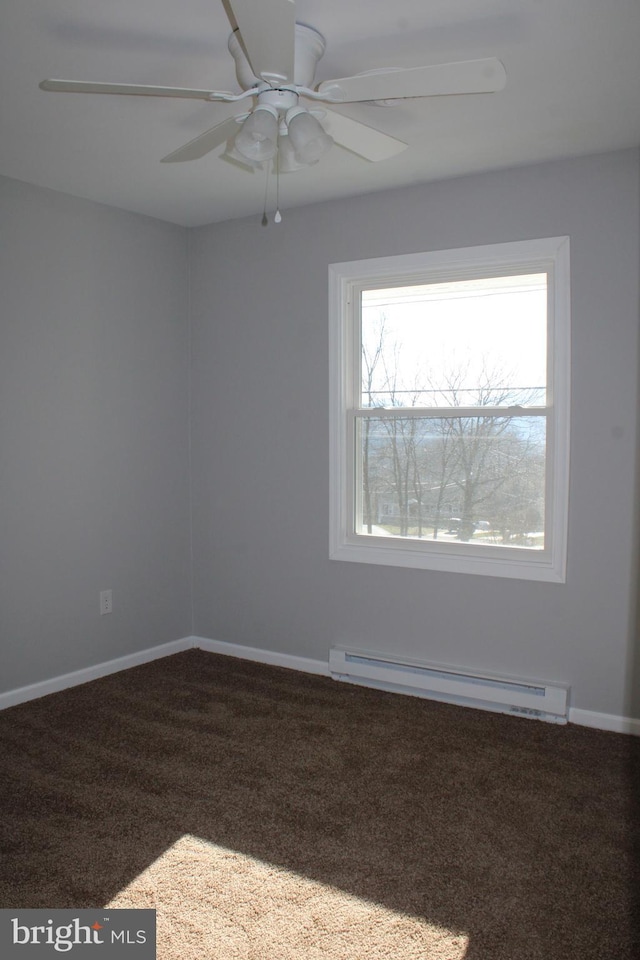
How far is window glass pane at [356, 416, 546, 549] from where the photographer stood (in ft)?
11.2

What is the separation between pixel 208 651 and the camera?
14.3 feet

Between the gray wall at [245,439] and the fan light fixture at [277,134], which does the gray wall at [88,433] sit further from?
the fan light fixture at [277,134]

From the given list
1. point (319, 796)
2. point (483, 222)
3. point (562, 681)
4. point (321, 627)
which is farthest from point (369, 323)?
point (319, 796)

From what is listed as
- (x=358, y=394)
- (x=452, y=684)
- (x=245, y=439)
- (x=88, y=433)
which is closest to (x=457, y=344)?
(x=358, y=394)

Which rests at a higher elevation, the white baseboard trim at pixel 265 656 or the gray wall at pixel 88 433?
the gray wall at pixel 88 433

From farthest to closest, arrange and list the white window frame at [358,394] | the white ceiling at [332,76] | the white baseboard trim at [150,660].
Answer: the white baseboard trim at [150,660], the white window frame at [358,394], the white ceiling at [332,76]

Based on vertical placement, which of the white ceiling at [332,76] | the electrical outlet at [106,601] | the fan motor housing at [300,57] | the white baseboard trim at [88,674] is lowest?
the white baseboard trim at [88,674]

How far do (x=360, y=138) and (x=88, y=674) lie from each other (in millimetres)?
2914

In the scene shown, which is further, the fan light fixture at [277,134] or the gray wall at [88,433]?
the gray wall at [88,433]

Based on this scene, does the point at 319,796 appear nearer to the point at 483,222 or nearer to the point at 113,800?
the point at 113,800

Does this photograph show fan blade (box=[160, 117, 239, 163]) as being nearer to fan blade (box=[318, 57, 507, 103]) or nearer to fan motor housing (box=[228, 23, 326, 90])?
fan motor housing (box=[228, 23, 326, 90])

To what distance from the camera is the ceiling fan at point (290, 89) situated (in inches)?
67.2

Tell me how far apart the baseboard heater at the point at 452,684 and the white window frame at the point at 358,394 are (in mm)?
484

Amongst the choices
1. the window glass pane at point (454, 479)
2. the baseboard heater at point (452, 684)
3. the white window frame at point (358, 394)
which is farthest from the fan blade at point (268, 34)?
the baseboard heater at point (452, 684)
